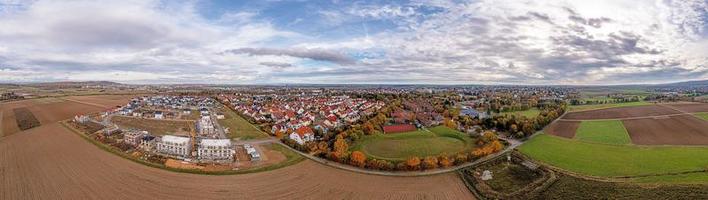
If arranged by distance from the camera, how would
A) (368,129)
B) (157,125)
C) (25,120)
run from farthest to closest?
(25,120)
(157,125)
(368,129)

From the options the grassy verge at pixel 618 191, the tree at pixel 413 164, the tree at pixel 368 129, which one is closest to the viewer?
the grassy verge at pixel 618 191

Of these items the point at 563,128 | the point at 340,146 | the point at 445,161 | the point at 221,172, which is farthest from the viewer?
the point at 563,128

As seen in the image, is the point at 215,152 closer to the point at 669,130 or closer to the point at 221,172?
the point at 221,172

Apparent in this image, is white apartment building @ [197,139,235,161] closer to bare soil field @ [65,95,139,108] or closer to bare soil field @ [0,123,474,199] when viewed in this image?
bare soil field @ [0,123,474,199]

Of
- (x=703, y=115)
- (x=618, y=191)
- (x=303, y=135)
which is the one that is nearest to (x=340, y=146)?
(x=303, y=135)

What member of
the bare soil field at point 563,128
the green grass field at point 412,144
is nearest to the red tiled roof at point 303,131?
the green grass field at point 412,144

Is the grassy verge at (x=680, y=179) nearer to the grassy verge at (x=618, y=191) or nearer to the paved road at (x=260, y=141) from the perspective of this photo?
the grassy verge at (x=618, y=191)

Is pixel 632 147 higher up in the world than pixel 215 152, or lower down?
higher up
